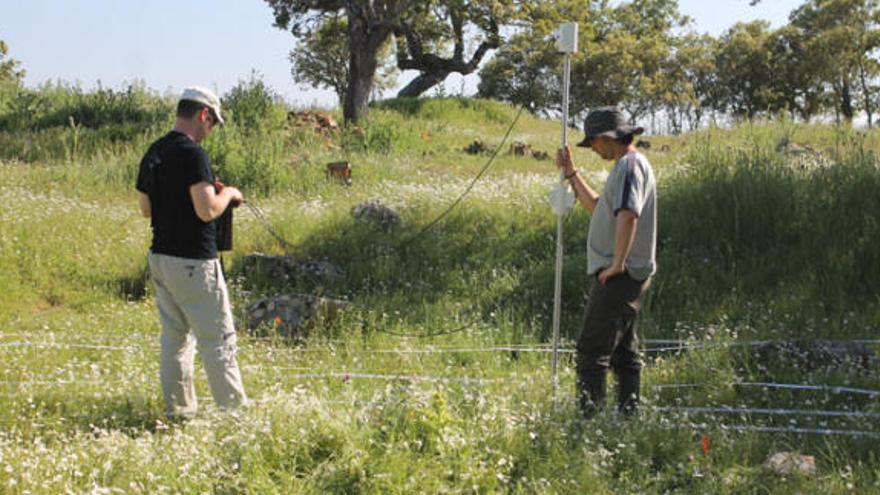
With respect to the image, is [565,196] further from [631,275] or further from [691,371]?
[691,371]

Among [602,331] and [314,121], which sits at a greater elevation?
[314,121]

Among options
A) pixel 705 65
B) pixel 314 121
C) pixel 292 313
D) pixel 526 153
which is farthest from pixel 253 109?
pixel 705 65

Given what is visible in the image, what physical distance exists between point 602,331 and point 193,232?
95.3 inches

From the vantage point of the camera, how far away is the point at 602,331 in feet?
15.5

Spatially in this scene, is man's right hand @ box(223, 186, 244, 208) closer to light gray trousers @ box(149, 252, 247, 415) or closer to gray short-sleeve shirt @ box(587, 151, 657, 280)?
light gray trousers @ box(149, 252, 247, 415)

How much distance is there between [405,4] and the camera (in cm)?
1884

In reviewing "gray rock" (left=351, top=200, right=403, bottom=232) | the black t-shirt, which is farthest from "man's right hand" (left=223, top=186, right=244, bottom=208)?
"gray rock" (left=351, top=200, right=403, bottom=232)

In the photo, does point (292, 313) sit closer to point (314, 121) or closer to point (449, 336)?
point (449, 336)

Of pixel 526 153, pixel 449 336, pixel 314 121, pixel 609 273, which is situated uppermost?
pixel 314 121

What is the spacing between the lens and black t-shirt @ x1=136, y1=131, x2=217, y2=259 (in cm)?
462

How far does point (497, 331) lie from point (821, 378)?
2588 mm

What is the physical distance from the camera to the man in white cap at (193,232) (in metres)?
4.63

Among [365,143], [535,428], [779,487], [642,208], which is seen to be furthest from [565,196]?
[365,143]

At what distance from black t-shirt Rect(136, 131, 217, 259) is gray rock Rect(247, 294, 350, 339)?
7.97 feet
